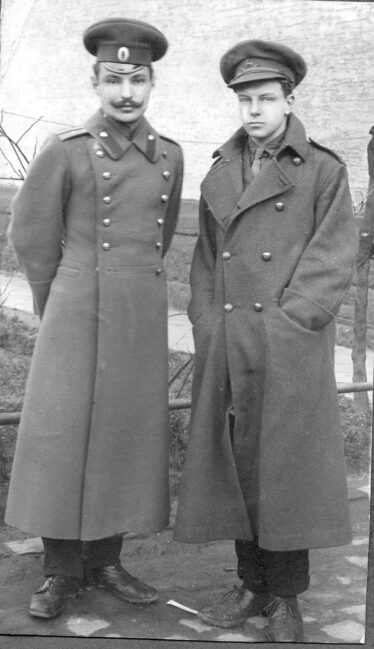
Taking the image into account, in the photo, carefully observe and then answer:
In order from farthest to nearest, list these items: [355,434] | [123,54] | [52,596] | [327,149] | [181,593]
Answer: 1. [355,434]
2. [181,593]
3. [52,596]
4. [327,149]
5. [123,54]

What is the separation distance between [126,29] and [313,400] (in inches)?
64.6

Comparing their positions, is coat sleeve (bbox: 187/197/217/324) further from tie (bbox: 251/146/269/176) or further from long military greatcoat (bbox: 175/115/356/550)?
tie (bbox: 251/146/269/176)

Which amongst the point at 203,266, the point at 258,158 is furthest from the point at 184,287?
the point at 258,158

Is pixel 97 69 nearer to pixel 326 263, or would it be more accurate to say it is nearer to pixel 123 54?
pixel 123 54

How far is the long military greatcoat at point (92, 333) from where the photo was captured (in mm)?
4078

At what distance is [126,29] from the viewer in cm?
403

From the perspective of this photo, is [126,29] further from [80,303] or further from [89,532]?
[89,532]

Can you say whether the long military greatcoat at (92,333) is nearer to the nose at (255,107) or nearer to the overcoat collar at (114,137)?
the overcoat collar at (114,137)

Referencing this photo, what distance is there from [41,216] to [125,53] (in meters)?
0.71

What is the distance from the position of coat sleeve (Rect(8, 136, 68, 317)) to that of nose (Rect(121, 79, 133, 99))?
0.32 meters

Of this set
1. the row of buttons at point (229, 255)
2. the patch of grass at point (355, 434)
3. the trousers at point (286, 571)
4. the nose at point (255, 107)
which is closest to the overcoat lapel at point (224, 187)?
the row of buttons at point (229, 255)

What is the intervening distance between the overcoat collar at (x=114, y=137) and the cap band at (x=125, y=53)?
22cm

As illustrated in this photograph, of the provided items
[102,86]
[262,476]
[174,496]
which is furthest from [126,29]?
[174,496]

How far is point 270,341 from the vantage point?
404cm
